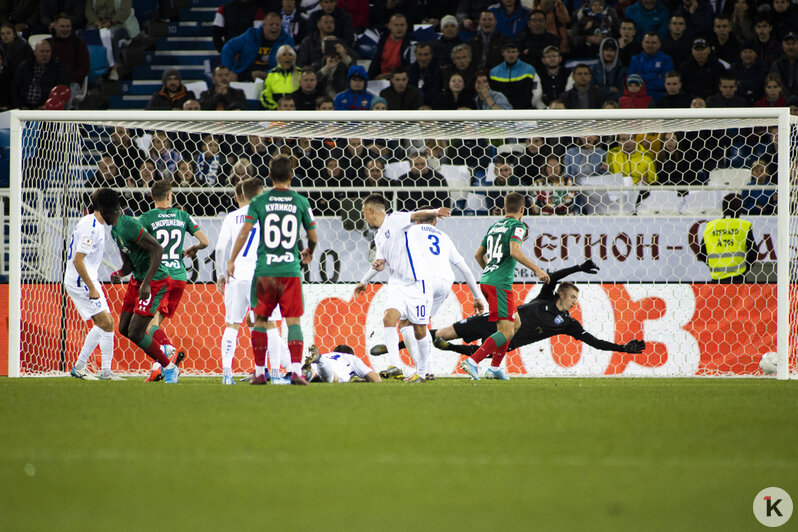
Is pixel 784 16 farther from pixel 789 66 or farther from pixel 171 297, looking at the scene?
pixel 171 297

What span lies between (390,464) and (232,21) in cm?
1241

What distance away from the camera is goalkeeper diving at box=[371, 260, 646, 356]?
9.59 m

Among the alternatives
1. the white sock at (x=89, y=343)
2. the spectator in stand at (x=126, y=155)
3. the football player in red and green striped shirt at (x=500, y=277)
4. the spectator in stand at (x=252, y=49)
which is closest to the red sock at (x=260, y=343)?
the football player in red and green striped shirt at (x=500, y=277)

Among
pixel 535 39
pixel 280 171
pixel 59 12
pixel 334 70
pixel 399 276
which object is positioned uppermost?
pixel 59 12

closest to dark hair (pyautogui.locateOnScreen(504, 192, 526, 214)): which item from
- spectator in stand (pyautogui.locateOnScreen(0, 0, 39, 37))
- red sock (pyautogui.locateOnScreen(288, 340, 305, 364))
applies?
red sock (pyautogui.locateOnScreen(288, 340, 305, 364))

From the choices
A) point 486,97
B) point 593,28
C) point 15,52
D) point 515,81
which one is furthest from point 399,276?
point 15,52

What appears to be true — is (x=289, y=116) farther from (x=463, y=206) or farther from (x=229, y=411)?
(x=229, y=411)

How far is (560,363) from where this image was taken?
Answer: 10000mm

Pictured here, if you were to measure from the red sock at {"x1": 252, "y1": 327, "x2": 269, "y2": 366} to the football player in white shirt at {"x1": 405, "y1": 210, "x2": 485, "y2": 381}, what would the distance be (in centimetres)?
158

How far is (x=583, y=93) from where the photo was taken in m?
12.4

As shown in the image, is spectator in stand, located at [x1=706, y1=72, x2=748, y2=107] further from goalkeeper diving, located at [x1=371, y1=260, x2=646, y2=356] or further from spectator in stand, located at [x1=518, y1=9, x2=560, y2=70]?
goalkeeper diving, located at [x1=371, y1=260, x2=646, y2=356]

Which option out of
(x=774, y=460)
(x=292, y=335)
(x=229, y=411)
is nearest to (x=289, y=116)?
(x=292, y=335)

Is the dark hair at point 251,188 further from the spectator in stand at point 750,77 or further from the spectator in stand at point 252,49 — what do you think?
the spectator in stand at point 750,77

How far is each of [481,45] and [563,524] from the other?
11.7m
